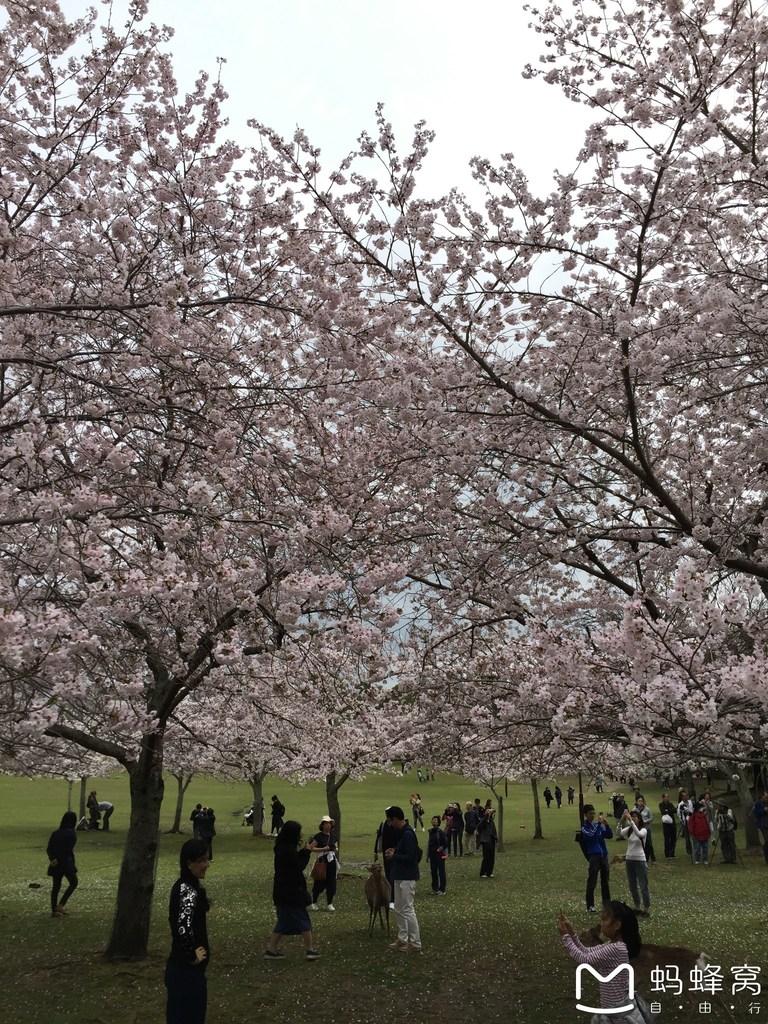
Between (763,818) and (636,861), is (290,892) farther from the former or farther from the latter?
(763,818)

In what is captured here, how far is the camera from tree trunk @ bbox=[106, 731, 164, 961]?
8719 millimetres

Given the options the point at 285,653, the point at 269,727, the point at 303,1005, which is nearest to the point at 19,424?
the point at 285,653

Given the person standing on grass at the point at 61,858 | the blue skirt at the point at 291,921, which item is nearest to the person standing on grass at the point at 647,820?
the blue skirt at the point at 291,921

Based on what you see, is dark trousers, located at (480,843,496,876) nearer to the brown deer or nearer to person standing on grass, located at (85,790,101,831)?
the brown deer

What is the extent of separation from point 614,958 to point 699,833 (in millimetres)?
17501

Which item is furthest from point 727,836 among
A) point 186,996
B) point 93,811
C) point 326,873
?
point 93,811

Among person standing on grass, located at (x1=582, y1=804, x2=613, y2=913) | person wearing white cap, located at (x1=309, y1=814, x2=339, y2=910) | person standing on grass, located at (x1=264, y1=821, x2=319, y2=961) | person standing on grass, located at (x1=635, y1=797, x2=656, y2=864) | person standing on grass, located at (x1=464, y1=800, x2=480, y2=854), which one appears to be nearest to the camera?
person standing on grass, located at (x1=264, y1=821, x2=319, y2=961)

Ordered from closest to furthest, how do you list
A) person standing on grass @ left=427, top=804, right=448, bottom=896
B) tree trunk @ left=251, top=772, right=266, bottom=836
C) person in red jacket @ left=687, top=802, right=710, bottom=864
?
person standing on grass @ left=427, top=804, right=448, bottom=896, person in red jacket @ left=687, top=802, right=710, bottom=864, tree trunk @ left=251, top=772, right=266, bottom=836

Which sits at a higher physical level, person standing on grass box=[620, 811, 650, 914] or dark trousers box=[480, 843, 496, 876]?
person standing on grass box=[620, 811, 650, 914]

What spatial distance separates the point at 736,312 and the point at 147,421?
4.88 m

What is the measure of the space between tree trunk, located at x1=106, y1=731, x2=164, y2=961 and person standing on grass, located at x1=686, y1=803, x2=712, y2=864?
15936 millimetres

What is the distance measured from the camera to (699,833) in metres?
20.1

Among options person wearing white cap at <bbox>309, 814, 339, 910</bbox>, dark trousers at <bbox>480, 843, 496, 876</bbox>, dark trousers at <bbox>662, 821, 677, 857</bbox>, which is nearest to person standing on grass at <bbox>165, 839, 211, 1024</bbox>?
person wearing white cap at <bbox>309, 814, 339, 910</bbox>

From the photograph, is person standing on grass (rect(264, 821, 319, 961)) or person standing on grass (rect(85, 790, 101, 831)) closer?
person standing on grass (rect(264, 821, 319, 961))
